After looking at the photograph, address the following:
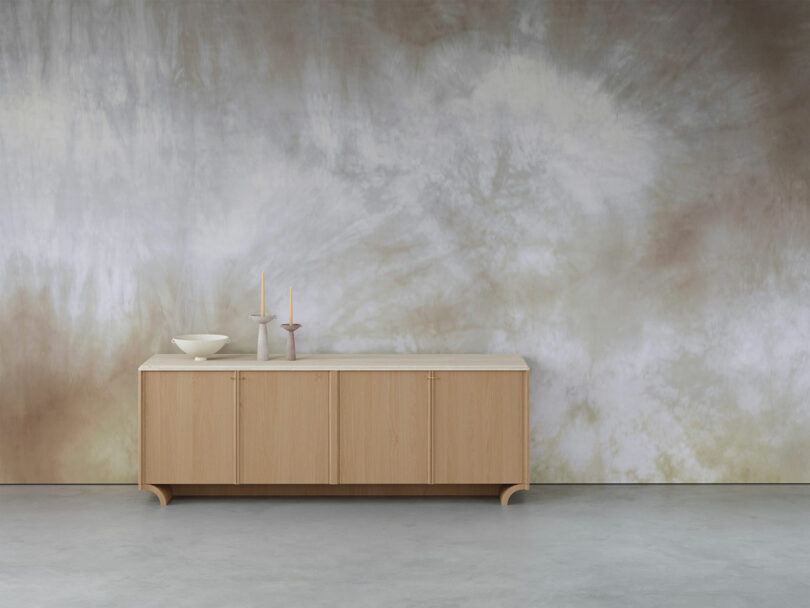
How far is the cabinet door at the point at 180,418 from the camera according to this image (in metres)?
4.62

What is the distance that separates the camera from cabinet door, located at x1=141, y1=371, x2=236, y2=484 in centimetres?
462

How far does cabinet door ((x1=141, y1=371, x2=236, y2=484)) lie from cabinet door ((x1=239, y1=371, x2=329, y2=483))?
107mm

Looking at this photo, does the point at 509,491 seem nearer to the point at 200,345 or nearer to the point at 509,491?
the point at 509,491

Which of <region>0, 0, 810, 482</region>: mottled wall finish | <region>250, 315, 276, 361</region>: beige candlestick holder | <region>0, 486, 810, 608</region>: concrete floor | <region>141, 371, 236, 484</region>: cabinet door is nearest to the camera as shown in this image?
<region>0, 486, 810, 608</region>: concrete floor

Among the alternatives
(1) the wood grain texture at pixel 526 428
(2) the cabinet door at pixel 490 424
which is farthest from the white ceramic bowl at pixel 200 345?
(1) the wood grain texture at pixel 526 428

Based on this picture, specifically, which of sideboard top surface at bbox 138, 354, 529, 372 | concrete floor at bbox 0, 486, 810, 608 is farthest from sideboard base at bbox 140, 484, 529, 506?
sideboard top surface at bbox 138, 354, 529, 372

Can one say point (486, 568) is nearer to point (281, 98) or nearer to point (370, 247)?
point (370, 247)

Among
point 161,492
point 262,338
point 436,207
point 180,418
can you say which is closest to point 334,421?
point 262,338

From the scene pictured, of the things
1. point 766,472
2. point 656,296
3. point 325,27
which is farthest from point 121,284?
point 766,472

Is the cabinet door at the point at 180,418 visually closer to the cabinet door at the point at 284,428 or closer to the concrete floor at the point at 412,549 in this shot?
the cabinet door at the point at 284,428

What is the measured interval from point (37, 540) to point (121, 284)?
5.42ft

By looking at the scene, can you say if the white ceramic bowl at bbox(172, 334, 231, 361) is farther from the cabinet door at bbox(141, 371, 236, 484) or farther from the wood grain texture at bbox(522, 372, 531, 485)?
the wood grain texture at bbox(522, 372, 531, 485)

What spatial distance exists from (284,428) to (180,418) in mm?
589

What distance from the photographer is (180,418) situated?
4629mm
